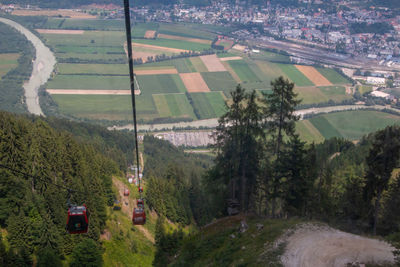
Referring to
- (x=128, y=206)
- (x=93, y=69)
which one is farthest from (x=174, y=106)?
(x=128, y=206)

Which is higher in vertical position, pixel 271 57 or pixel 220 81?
pixel 271 57

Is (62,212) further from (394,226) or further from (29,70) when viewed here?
(29,70)

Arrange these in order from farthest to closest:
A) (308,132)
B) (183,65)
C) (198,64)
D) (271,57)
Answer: (271,57)
(198,64)
(183,65)
(308,132)

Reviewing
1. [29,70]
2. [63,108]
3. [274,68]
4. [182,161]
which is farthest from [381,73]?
[29,70]

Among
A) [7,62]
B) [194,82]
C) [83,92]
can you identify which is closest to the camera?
[83,92]

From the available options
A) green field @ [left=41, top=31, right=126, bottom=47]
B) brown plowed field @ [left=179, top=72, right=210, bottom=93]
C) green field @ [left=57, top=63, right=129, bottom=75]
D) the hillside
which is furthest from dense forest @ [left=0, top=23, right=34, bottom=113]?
the hillside

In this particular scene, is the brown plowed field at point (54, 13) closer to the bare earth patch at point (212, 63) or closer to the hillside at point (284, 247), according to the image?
the bare earth patch at point (212, 63)

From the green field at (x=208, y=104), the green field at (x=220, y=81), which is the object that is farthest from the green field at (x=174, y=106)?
the green field at (x=220, y=81)

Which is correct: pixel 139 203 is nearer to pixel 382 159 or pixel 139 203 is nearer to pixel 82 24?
pixel 382 159
